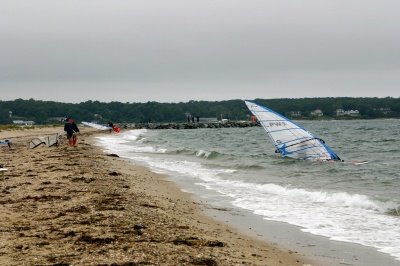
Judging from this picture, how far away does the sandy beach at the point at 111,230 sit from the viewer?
20.9 ft

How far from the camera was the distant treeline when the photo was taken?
16000 centimetres

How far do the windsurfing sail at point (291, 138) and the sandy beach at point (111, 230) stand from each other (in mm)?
14601

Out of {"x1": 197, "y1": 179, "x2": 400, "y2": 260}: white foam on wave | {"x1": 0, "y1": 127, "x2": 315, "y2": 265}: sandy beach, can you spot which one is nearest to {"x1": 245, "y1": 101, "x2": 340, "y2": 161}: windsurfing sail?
{"x1": 197, "y1": 179, "x2": 400, "y2": 260}: white foam on wave

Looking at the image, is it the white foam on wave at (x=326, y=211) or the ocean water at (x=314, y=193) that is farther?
the ocean water at (x=314, y=193)

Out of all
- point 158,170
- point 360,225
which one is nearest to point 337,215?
point 360,225

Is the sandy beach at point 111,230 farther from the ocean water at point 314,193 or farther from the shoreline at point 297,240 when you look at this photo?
the ocean water at point 314,193

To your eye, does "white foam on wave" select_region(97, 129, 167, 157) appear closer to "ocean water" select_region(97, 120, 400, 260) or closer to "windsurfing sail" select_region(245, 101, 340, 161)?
"windsurfing sail" select_region(245, 101, 340, 161)

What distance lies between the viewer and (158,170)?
69.7 ft

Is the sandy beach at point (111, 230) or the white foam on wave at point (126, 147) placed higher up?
the sandy beach at point (111, 230)

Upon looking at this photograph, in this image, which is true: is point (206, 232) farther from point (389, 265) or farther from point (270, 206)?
point (270, 206)

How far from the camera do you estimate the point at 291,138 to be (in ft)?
90.7

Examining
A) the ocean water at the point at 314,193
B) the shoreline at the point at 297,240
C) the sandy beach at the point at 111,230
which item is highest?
the sandy beach at the point at 111,230

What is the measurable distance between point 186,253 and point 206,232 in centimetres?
193


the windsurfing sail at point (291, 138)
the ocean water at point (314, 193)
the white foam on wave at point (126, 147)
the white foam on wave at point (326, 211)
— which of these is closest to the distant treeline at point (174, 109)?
the white foam on wave at point (126, 147)
